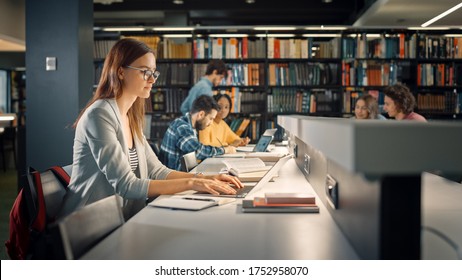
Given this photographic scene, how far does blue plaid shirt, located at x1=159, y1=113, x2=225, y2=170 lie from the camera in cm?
392

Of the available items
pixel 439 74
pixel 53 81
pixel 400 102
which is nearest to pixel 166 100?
pixel 53 81

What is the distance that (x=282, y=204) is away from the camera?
64.7 inches

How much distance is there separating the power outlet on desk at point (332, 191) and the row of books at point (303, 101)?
5.18m

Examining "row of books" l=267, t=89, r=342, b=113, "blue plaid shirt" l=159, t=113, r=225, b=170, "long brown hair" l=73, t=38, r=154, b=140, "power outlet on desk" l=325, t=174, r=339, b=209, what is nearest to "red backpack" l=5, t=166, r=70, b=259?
"long brown hair" l=73, t=38, r=154, b=140

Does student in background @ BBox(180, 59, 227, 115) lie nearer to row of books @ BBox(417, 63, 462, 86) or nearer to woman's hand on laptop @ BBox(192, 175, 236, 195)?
row of books @ BBox(417, 63, 462, 86)

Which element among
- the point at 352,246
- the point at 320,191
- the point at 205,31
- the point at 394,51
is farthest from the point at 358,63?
the point at 352,246

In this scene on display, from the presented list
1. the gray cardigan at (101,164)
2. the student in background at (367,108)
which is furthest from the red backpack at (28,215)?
the student in background at (367,108)

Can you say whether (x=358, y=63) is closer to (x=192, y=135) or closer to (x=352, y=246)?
(x=192, y=135)

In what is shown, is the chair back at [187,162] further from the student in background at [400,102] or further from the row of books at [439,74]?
the row of books at [439,74]

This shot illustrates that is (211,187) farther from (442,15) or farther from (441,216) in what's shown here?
(442,15)

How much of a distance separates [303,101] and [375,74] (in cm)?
95

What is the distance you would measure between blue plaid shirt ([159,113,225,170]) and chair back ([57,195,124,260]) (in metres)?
2.48

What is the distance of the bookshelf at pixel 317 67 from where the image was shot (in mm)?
6684

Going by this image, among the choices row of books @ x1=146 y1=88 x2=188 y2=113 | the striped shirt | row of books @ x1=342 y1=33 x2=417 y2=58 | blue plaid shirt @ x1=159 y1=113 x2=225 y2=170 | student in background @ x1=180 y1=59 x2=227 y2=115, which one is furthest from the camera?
row of books @ x1=146 y1=88 x2=188 y2=113
